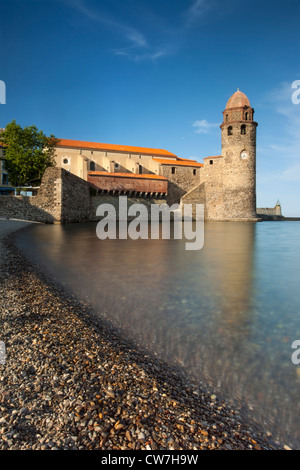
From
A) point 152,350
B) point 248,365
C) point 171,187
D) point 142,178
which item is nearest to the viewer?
point 248,365

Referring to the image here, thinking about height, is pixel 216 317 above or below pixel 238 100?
below

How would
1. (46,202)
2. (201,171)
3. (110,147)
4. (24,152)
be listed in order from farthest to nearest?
(110,147), (201,171), (24,152), (46,202)

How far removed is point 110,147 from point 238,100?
1879 cm

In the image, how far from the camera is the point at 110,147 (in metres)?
40.9

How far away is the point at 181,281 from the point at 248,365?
344 cm

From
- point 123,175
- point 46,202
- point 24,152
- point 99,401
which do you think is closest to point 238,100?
point 123,175

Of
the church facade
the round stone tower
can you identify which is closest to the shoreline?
the church facade

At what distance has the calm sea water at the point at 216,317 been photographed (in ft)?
7.38

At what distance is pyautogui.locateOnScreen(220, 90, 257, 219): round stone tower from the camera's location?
115 feet

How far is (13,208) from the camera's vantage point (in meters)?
22.7

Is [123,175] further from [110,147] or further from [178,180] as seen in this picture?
[178,180]

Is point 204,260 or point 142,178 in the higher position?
point 142,178

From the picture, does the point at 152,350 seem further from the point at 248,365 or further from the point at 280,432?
the point at 280,432

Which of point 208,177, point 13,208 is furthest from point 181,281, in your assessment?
point 208,177
